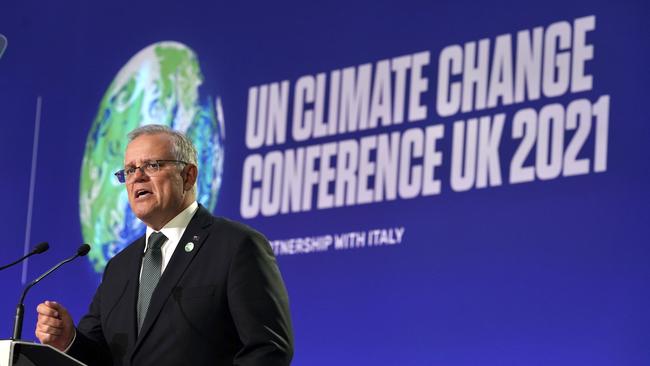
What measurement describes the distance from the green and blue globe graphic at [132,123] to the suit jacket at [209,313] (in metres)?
2.44

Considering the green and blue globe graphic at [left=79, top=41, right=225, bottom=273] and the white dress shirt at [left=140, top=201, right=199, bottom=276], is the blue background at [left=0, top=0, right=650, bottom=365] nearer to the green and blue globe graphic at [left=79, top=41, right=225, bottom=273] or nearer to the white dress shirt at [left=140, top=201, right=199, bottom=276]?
the green and blue globe graphic at [left=79, top=41, right=225, bottom=273]

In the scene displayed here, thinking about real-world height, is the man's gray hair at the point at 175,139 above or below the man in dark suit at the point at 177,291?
above

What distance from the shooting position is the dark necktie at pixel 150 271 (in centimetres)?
305

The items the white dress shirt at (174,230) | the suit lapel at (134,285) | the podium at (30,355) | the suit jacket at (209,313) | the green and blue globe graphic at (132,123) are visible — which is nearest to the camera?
the podium at (30,355)

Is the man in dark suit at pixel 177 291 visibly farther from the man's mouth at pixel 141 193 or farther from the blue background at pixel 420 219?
the blue background at pixel 420 219

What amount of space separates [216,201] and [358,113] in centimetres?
87

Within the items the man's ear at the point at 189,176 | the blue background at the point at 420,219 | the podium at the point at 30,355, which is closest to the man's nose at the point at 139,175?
the man's ear at the point at 189,176

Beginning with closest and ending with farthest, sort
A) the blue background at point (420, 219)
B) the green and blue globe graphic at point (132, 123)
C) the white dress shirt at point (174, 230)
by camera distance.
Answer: the white dress shirt at point (174, 230)
the blue background at point (420, 219)
the green and blue globe graphic at point (132, 123)

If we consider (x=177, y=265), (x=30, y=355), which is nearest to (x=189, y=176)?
(x=177, y=265)

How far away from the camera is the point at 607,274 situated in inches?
163

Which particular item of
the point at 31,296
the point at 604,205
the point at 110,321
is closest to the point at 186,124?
the point at 31,296

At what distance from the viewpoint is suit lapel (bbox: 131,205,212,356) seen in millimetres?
2967

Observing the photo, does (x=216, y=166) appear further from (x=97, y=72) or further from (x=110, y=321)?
(x=110, y=321)

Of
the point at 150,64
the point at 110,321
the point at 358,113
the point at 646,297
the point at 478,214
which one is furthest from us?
the point at 150,64
